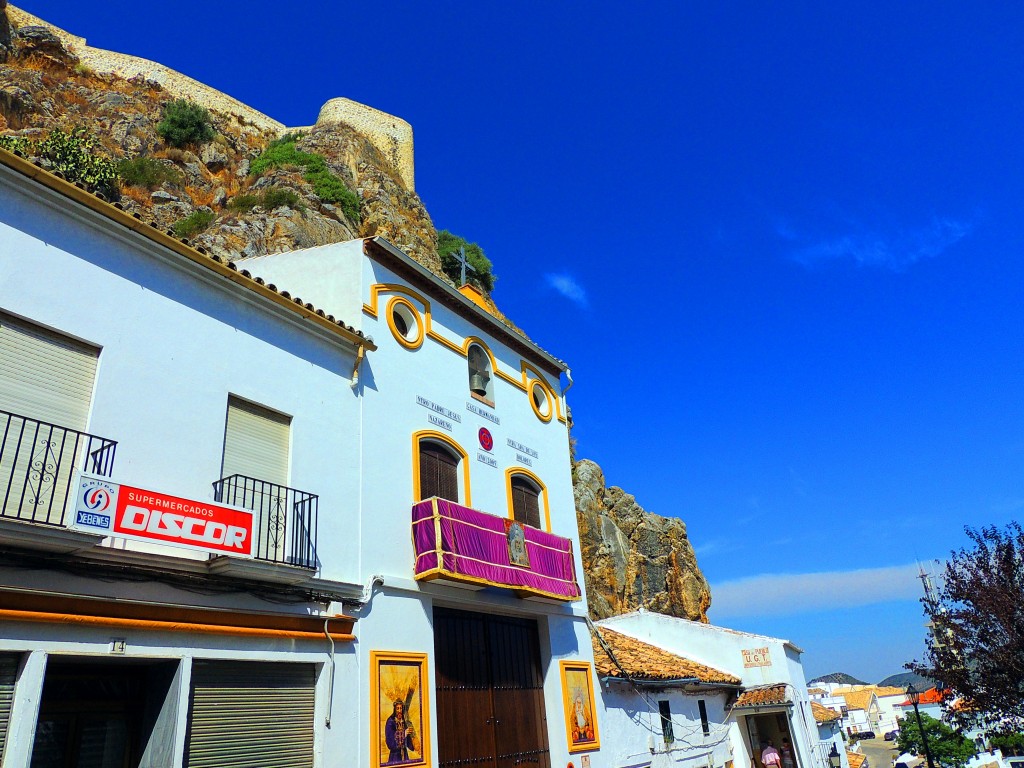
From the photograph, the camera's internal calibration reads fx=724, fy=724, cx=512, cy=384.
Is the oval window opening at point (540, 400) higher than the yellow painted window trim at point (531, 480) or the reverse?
higher

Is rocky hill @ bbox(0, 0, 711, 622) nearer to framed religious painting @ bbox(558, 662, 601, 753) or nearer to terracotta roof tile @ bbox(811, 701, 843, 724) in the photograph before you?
terracotta roof tile @ bbox(811, 701, 843, 724)

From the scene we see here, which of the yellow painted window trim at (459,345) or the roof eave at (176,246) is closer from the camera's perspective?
the roof eave at (176,246)

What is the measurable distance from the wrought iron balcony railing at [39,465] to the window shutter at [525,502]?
27.1 feet

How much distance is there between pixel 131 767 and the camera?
7.53 metres

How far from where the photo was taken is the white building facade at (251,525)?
7074 mm

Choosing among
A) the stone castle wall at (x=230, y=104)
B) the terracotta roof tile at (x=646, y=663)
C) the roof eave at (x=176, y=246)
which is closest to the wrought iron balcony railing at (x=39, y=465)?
the roof eave at (x=176, y=246)

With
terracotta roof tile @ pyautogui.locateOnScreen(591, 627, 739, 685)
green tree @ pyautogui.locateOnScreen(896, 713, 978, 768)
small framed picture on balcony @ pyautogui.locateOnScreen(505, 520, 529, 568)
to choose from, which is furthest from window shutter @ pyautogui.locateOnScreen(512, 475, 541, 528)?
green tree @ pyautogui.locateOnScreen(896, 713, 978, 768)

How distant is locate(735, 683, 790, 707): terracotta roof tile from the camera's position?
19.3m

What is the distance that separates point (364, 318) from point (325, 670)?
5.54 metres

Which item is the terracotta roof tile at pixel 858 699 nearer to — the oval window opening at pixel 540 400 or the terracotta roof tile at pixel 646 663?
the terracotta roof tile at pixel 646 663

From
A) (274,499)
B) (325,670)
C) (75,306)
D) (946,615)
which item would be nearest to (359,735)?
(325,670)

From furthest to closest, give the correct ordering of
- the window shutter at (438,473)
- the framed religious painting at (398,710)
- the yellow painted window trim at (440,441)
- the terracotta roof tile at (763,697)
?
the terracotta roof tile at (763,697) < the window shutter at (438,473) < the yellow painted window trim at (440,441) < the framed religious painting at (398,710)

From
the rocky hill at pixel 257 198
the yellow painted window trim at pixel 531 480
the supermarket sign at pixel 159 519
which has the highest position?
the rocky hill at pixel 257 198

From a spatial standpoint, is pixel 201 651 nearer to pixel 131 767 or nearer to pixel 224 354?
pixel 131 767
